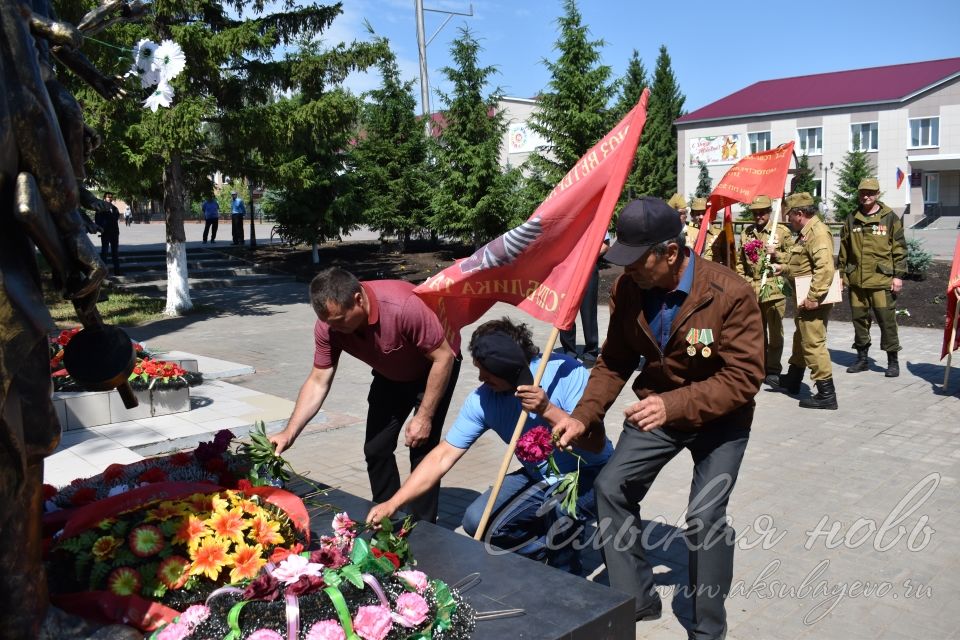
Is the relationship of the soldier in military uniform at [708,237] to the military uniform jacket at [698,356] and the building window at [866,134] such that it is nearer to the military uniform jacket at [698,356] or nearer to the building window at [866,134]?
the military uniform jacket at [698,356]

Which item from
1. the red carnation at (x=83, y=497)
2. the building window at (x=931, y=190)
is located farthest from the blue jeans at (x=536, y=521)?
the building window at (x=931, y=190)

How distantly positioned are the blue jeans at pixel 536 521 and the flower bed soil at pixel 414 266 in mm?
11206

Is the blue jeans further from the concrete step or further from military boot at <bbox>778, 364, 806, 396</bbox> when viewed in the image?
the concrete step

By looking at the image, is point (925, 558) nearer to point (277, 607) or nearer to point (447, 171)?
point (277, 607)

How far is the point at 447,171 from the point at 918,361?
15.9 m

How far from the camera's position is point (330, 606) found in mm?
2641

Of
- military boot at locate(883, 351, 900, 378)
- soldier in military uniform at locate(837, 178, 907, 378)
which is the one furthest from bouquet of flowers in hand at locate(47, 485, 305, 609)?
military boot at locate(883, 351, 900, 378)

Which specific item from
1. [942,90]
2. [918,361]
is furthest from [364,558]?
[942,90]

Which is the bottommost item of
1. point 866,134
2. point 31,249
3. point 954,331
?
point 954,331

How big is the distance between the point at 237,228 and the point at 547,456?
2681 cm

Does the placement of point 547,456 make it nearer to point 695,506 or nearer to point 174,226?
point 695,506

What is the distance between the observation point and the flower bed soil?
14531 millimetres

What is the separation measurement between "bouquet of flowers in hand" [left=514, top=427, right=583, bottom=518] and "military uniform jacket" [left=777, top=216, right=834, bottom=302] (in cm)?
525

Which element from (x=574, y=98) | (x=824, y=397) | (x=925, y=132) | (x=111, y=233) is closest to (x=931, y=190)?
(x=925, y=132)
